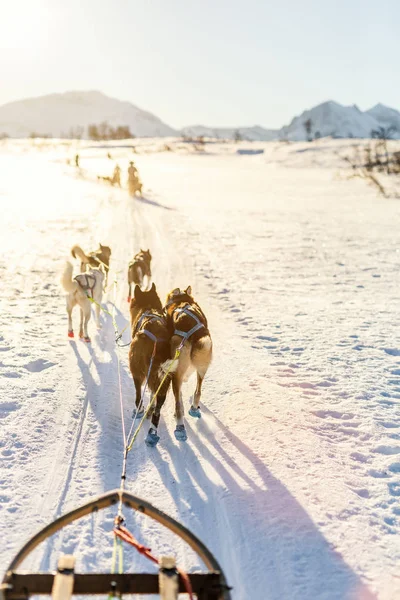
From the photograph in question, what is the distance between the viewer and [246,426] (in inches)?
165

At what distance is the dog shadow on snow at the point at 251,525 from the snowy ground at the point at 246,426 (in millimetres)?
10

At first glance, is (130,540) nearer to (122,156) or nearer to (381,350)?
(381,350)

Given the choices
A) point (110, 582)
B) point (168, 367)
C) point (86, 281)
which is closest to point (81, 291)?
point (86, 281)

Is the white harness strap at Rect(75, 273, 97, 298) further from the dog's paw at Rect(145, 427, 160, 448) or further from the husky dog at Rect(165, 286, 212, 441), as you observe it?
the dog's paw at Rect(145, 427, 160, 448)

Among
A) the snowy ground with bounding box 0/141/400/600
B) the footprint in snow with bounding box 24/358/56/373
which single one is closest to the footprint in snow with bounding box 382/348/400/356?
the snowy ground with bounding box 0/141/400/600

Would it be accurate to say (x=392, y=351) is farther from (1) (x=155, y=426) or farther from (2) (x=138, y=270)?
(2) (x=138, y=270)

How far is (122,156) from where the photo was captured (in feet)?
166

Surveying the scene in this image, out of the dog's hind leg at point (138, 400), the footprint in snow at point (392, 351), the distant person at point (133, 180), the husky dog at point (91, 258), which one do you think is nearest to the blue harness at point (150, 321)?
the dog's hind leg at point (138, 400)

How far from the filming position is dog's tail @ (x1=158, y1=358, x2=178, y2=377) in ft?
12.4

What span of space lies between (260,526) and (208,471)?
2.17 ft

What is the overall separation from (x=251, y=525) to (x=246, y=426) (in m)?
1.24

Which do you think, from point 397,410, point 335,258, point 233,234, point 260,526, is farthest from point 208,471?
point 233,234

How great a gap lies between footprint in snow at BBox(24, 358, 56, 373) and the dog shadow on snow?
1.90 meters

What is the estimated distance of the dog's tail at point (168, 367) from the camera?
12.4 ft
